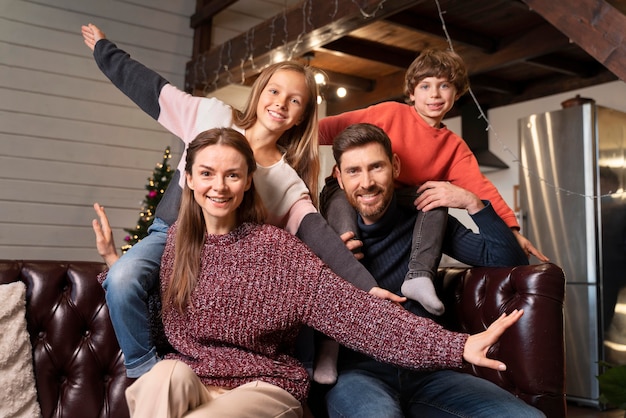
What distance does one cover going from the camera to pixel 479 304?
7.06 ft

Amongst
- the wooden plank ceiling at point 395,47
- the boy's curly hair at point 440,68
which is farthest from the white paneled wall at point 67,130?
the boy's curly hair at point 440,68

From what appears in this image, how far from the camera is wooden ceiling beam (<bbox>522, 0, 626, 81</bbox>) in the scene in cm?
266

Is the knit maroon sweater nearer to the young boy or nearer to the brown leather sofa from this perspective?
the brown leather sofa

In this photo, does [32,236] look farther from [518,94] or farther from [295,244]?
[518,94]

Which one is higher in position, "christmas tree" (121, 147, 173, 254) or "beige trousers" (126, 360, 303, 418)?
"christmas tree" (121, 147, 173, 254)

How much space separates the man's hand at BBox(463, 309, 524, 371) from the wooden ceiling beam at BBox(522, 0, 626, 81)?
147cm

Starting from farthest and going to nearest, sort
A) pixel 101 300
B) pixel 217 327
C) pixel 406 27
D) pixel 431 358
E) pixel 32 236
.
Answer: pixel 32 236, pixel 406 27, pixel 101 300, pixel 217 327, pixel 431 358

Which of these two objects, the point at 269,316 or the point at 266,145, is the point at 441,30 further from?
the point at 269,316

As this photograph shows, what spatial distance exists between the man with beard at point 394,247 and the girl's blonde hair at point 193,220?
325mm

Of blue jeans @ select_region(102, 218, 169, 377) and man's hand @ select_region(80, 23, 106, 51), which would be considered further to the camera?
man's hand @ select_region(80, 23, 106, 51)

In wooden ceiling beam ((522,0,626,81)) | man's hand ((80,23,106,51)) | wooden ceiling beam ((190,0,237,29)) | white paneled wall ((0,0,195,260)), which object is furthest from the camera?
wooden ceiling beam ((190,0,237,29))

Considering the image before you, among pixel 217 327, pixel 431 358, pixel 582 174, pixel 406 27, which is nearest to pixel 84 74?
pixel 406 27

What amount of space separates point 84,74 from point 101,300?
13.6 feet

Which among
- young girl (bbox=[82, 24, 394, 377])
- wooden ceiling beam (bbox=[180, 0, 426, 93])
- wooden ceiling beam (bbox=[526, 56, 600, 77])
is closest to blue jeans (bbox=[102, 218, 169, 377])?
young girl (bbox=[82, 24, 394, 377])
